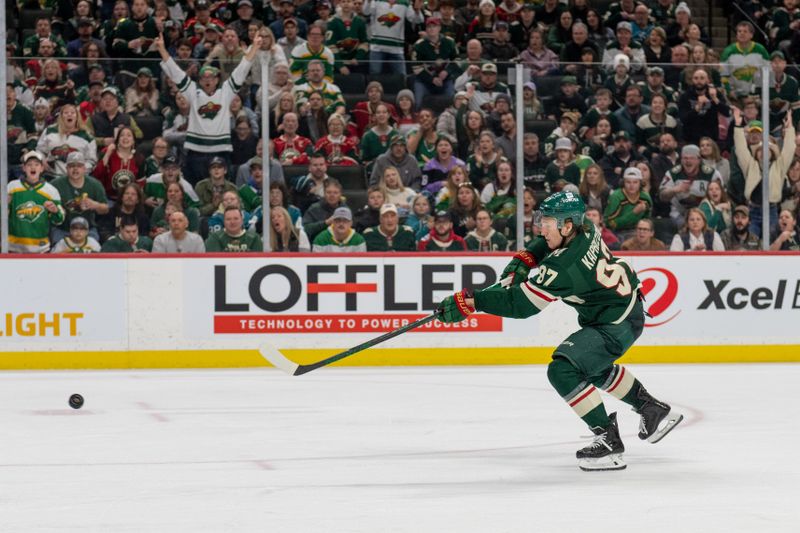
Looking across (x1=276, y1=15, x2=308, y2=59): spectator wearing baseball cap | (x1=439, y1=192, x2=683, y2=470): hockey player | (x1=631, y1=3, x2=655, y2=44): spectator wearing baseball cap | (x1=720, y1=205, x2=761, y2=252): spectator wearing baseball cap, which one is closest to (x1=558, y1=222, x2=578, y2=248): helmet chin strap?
(x1=439, y1=192, x2=683, y2=470): hockey player

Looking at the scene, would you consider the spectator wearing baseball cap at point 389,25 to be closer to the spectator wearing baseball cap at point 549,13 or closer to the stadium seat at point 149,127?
the spectator wearing baseball cap at point 549,13

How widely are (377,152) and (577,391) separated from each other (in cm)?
605

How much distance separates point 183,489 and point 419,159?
6.78m

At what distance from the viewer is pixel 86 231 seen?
1175 centimetres

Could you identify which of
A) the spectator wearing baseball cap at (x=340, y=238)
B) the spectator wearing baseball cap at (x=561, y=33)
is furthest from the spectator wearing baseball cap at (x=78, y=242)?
the spectator wearing baseball cap at (x=561, y=33)

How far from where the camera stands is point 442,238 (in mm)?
12344

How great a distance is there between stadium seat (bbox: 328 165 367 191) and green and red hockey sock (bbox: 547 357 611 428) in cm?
582

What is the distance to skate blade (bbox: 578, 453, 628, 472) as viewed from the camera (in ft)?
20.9

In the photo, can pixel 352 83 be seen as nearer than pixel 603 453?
No

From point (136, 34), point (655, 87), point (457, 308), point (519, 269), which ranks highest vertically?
point (136, 34)

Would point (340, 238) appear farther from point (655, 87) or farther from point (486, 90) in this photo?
point (655, 87)

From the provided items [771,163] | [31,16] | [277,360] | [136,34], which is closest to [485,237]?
[771,163]

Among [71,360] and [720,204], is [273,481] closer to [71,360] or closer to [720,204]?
[71,360]

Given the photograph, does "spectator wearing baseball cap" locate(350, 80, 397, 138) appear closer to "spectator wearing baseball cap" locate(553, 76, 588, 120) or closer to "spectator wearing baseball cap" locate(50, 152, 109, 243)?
"spectator wearing baseball cap" locate(553, 76, 588, 120)
